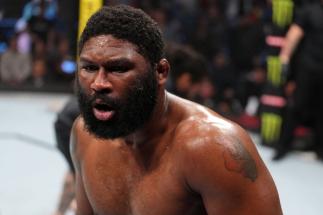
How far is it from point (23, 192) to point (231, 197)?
9.40 ft

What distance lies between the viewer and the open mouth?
4.33 feet

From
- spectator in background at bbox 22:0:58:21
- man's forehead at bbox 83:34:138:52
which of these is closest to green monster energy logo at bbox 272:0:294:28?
spectator in background at bbox 22:0:58:21

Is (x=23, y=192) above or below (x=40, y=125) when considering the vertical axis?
above

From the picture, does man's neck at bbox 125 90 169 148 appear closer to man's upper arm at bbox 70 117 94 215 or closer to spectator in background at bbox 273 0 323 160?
man's upper arm at bbox 70 117 94 215

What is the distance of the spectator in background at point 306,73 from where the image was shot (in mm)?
4410

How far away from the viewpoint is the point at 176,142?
141cm

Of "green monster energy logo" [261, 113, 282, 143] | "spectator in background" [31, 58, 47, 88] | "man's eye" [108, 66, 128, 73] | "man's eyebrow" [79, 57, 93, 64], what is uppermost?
"man's eye" [108, 66, 128, 73]

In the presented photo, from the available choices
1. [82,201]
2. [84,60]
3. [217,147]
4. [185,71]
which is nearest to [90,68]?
[84,60]

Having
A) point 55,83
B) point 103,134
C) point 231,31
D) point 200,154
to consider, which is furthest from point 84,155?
point 55,83

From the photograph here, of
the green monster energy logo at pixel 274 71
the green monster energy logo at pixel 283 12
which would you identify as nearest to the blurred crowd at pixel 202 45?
the green monster energy logo at pixel 283 12

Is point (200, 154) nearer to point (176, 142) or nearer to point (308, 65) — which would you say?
point (176, 142)

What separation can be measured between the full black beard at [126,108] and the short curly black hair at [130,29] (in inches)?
2.2

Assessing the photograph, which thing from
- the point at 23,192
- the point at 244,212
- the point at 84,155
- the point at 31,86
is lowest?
the point at 31,86

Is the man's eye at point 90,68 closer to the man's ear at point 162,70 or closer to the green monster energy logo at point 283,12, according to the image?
the man's ear at point 162,70
